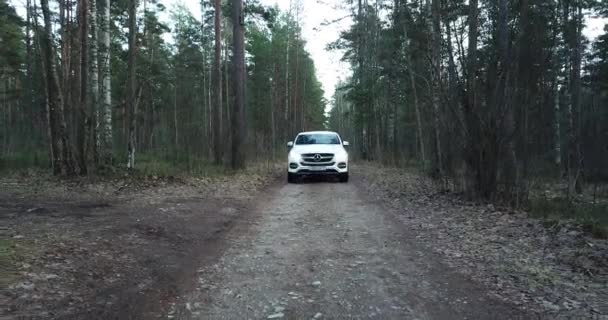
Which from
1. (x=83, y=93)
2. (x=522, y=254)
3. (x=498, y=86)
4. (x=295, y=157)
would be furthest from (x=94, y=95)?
(x=522, y=254)

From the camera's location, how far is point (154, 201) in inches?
330

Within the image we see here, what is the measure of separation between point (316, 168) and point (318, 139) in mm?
1822

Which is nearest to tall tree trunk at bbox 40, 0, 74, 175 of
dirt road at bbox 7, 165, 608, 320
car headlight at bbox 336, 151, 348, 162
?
dirt road at bbox 7, 165, 608, 320

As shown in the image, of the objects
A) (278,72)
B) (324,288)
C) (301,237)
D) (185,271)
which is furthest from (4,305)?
(278,72)

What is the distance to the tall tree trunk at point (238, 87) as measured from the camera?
15.4 m

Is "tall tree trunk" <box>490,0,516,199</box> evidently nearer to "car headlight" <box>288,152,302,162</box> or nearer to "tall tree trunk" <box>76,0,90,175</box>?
"car headlight" <box>288,152,302,162</box>

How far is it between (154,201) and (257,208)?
2.12 m

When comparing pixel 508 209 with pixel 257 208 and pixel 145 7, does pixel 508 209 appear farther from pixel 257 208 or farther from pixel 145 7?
pixel 145 7

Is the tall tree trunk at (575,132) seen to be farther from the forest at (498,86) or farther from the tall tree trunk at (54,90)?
the tall tree trunk at (54,90)

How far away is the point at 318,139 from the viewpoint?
1512cm

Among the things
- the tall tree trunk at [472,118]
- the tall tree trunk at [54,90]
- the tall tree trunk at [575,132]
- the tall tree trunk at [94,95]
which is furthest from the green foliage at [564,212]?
the tall tree trunk at [54,90]

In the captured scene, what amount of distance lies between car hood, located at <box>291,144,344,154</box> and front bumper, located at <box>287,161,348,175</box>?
0.47 metres

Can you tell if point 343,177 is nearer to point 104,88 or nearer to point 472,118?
point 472,118

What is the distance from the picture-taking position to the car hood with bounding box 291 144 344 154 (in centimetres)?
1378
